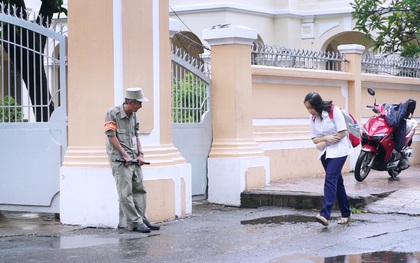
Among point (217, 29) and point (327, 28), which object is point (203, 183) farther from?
point (327, 28)

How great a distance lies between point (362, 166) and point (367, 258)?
5.69m

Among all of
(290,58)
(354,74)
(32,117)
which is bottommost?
(32,117)

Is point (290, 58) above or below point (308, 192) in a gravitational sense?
above

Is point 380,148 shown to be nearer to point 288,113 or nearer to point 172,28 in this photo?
point 288,113

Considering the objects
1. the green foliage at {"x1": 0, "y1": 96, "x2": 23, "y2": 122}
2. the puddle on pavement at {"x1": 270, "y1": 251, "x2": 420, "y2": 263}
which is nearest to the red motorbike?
the green foliage at {"x1": 0, "y1": 96, "x2": 23, "y2": 122}

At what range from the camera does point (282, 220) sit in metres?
10.3

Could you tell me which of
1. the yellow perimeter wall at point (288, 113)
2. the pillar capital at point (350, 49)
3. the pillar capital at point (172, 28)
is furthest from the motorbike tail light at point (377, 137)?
the pillar capital at point (172, 28)

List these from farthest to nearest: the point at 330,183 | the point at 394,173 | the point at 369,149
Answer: the point at 394,173 < the point at 369,149 < the point at 330,183

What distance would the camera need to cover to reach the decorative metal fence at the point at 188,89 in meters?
11.8

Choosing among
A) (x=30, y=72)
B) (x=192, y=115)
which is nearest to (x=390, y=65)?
(x=192, y=115)

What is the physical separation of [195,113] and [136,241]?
11.8 ft

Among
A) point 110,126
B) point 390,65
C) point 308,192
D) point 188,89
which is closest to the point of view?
point 110,126

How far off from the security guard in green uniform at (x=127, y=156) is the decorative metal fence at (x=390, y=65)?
24.1 feet

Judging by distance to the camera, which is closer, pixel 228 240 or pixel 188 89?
pixel 228 240
